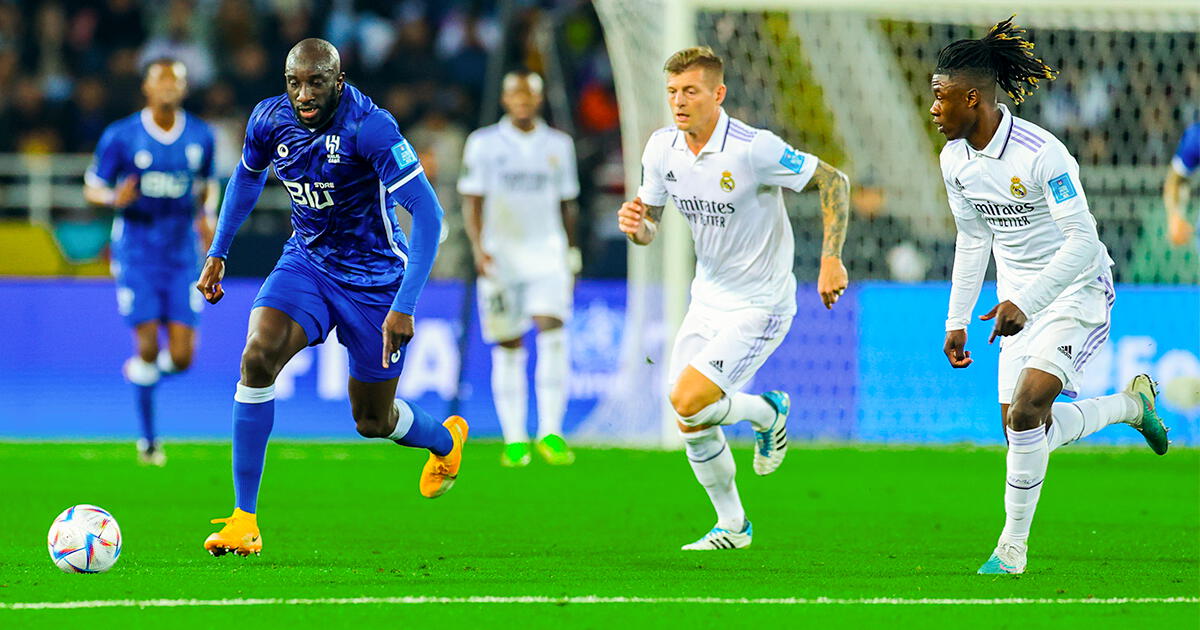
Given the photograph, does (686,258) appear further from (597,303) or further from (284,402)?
(284,402)

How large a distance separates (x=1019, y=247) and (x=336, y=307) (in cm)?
287

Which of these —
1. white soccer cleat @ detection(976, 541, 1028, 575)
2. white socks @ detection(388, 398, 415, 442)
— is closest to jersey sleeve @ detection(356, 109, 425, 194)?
white socks @ detection(388, 398, 415, 442)

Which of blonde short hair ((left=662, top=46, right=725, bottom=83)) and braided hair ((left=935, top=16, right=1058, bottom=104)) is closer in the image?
braided hair ((left=935, top=16, right=1058, bottom=104))

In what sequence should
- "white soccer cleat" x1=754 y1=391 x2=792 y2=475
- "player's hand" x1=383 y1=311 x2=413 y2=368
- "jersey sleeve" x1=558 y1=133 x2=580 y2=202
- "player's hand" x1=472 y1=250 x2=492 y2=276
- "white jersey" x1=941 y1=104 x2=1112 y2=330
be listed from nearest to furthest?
"white jersey" x1=941 y1=104 x2=1112 y2=330 < "player's hand" x1=383 y1=311 x2=413 y2=368 < "white soccer cleat" x1=754 y1=391 x2=792 y2=475 < "player's hand" x1=472 y1=250 x2=492 y2=276 < "jersey sleeve" x1=558 y1=133 x2=580 y2=202

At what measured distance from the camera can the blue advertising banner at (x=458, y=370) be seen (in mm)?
14836

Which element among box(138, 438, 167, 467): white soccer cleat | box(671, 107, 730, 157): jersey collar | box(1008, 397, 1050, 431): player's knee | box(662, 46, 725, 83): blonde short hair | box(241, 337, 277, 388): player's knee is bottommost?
box(138, 438, 167, 467): white soccer cleat

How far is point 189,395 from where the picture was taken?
600 inches

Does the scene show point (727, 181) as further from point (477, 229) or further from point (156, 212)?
point (156, 212)

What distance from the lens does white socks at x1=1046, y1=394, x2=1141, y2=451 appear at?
7527mm

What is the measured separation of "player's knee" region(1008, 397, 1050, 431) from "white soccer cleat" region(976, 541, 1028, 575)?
18.3 inches

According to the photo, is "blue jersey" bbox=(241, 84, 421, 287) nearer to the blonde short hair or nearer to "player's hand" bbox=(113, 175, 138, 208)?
the blonde short hair

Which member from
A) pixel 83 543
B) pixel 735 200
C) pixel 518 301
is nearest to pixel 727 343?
pixel 735 200

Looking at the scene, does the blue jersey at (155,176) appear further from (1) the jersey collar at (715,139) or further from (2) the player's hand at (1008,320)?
(2) the player's hand at (1008,320)

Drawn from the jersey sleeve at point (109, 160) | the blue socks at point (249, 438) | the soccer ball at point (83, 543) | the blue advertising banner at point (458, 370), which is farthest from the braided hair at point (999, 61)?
the blue advertising banner at point (458, 370)
